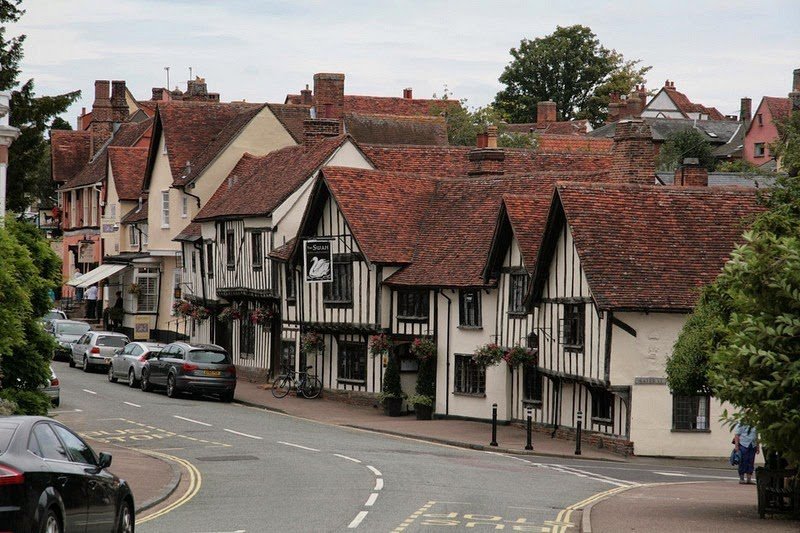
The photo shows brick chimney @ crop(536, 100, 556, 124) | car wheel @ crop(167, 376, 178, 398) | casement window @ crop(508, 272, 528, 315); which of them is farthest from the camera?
brick chimney @ crop(536, 100, 556, 124)

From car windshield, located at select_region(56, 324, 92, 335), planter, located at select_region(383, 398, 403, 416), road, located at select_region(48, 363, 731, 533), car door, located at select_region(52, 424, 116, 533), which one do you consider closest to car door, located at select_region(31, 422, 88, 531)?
car door, located at select_region(52, 424, 116, 533)

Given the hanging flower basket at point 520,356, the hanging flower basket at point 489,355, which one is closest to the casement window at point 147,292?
the hanging flower basket at point 489,355

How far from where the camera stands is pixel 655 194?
3575 centimetres

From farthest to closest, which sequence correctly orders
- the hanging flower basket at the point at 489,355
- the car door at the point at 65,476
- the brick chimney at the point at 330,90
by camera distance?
the brick chimney at the point at 330,90, the hanging flower basket at the point at 489,355, the car door at the point at 65,476

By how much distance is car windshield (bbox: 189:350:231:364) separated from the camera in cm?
4175

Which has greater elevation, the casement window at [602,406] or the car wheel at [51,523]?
the car wheel at [51,523]

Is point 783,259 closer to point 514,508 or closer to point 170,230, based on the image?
point 514,508

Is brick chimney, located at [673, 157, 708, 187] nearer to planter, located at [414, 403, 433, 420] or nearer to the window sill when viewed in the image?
the window sill

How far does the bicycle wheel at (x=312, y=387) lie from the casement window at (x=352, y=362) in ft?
3.55

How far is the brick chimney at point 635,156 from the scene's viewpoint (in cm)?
3909

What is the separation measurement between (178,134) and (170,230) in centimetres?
448

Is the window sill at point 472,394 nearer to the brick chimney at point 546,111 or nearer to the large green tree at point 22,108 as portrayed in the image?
the large green tree at point 22,108

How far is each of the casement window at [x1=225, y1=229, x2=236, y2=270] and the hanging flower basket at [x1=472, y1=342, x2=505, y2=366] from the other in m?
16.3

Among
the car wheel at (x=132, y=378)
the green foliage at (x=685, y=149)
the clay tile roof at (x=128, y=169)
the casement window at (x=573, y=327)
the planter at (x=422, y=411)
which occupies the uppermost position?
the green foliage at (x=685, y=149)
